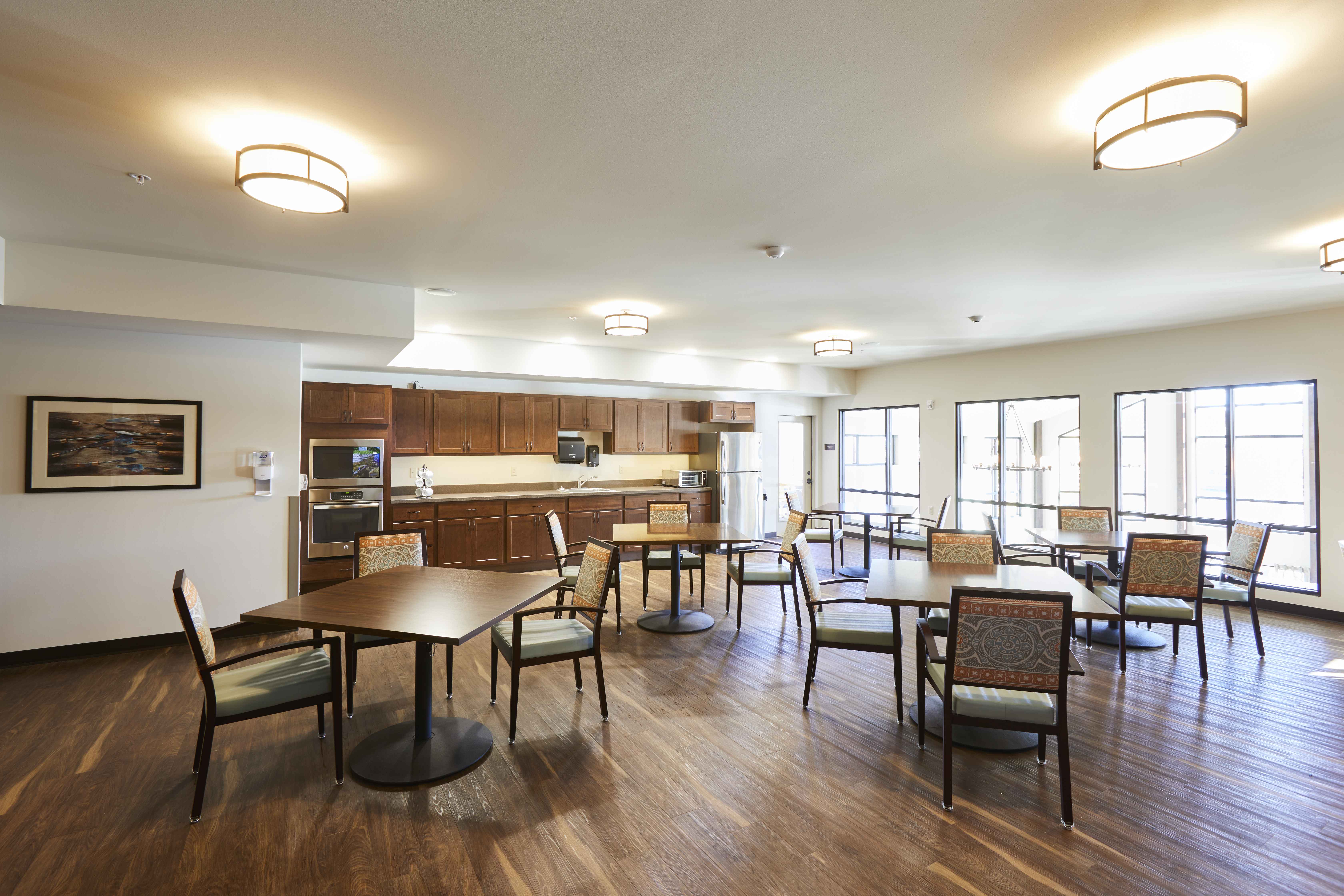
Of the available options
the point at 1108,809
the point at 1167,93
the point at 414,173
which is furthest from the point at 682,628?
the point at 1167,93

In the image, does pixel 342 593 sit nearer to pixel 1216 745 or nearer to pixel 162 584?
pixel 162 584

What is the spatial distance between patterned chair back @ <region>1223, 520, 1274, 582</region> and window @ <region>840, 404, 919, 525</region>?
4389mm

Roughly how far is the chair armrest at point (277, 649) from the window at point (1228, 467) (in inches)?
288

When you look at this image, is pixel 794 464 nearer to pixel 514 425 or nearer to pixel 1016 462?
pixel 1016 462

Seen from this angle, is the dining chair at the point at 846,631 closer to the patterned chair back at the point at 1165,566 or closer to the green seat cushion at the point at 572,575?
the green seat cushion at the point at 572,575

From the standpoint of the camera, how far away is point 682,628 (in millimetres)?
4926

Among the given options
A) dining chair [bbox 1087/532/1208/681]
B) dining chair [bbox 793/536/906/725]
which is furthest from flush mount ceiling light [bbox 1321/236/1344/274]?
dining chair [bbox 793/536/906/725]

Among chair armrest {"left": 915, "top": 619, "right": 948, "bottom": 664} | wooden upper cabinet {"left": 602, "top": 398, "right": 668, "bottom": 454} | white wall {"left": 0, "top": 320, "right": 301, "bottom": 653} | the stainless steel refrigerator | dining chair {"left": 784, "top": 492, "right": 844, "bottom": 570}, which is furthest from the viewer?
the stainless steel refrigerator

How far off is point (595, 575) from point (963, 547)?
256cm

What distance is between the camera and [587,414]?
7965 millimetres

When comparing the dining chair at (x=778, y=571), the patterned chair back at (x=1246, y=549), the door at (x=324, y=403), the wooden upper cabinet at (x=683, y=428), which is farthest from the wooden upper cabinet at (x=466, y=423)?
the patterned chair back at (x=1246, y=549)

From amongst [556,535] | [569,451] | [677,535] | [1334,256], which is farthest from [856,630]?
[569,451]

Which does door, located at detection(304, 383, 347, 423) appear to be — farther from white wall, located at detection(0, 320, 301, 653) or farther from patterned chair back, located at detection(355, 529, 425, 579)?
patterned chair back, located at detection(355, 529, 425, 579)

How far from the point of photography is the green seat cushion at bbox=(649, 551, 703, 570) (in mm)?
5309
